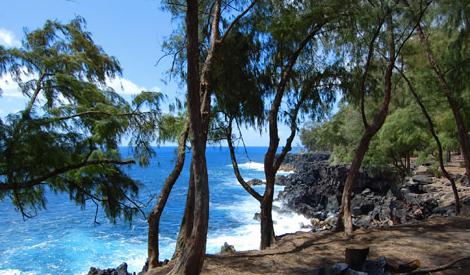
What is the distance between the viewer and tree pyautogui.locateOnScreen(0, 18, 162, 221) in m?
4.80

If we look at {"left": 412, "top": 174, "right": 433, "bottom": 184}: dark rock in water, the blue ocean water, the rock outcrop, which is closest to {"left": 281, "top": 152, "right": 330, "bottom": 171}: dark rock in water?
the rock outcrop

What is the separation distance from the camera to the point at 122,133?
18.8ft

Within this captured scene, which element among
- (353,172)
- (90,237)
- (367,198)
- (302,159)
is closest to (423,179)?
(367,198)

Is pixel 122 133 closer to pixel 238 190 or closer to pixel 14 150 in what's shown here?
pixel 14 150

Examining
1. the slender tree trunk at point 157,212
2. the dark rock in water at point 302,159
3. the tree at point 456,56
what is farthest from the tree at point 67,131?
the dark rock in water at point 302,159

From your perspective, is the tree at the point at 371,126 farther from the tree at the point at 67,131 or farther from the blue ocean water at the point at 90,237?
the blue ocean water at the point at 90,237

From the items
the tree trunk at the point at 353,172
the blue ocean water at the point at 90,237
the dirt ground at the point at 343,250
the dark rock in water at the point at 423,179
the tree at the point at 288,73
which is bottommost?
the blue ocean water at the point at 90,237

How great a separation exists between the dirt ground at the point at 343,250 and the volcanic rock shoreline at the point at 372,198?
9.44 m

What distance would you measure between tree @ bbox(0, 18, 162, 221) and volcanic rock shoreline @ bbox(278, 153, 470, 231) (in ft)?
44.7

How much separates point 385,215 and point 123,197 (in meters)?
17.6

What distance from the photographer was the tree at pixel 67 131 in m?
4.80

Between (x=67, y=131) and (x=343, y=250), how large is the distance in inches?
191

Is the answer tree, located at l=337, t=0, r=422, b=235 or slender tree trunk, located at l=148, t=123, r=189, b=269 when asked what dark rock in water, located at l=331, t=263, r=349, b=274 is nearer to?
tree, located at l=337, t=0, r=422, b=235

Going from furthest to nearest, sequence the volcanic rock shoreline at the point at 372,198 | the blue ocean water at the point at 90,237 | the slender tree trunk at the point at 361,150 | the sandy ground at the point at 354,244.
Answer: the volcanic rock shoreline at the point at 372,198 → the blue ocean water at the point at 90,237 → the slender tree trunk at the point at 361,150 → the sandy ground at the point at 354,244
